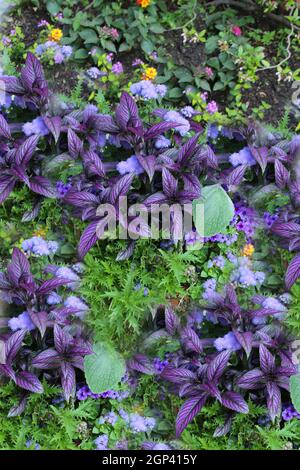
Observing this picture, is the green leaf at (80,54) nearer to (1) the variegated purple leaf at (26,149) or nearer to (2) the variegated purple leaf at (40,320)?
(1) the variegated purple leaf at (26,149)

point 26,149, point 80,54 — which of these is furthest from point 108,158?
point 80,54

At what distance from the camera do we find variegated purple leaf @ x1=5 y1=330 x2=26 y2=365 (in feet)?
10.1

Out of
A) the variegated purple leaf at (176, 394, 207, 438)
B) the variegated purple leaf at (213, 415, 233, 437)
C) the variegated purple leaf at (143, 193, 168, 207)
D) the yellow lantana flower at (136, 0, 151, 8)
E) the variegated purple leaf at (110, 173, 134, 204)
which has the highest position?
the yellow lantana flower at (136, 0, 151, 8)

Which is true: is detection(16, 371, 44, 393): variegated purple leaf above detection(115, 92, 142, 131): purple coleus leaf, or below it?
below

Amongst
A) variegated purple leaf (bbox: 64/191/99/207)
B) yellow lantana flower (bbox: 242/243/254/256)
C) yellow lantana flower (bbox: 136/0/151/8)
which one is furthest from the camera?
yellow lantana flower (bbox: 136/0/151/8)

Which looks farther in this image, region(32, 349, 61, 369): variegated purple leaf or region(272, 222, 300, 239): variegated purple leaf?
region(272, 222, 300, 239): variegated purple leaf

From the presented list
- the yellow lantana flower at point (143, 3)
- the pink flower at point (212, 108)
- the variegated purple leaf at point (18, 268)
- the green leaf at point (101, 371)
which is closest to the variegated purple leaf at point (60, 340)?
the green leaf at point (101, 371)

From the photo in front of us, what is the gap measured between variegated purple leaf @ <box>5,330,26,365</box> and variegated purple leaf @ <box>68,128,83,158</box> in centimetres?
88

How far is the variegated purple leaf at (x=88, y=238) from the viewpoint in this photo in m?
3.24

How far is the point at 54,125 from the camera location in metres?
3.36

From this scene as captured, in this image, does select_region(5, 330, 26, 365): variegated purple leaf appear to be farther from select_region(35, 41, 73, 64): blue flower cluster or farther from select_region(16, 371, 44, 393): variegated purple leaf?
select_region(35, 41, 73, 64): blue flower cluster

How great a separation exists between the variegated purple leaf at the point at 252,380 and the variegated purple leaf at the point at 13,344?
3.19 feet

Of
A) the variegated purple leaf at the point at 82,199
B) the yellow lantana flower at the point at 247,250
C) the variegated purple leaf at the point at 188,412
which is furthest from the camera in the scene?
the yellow lantana flower at the point at 247,250

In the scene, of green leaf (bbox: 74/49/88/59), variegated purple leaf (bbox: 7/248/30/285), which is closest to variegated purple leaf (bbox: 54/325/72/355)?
variegated purple leaf (bbox: 7/248/30/285)
